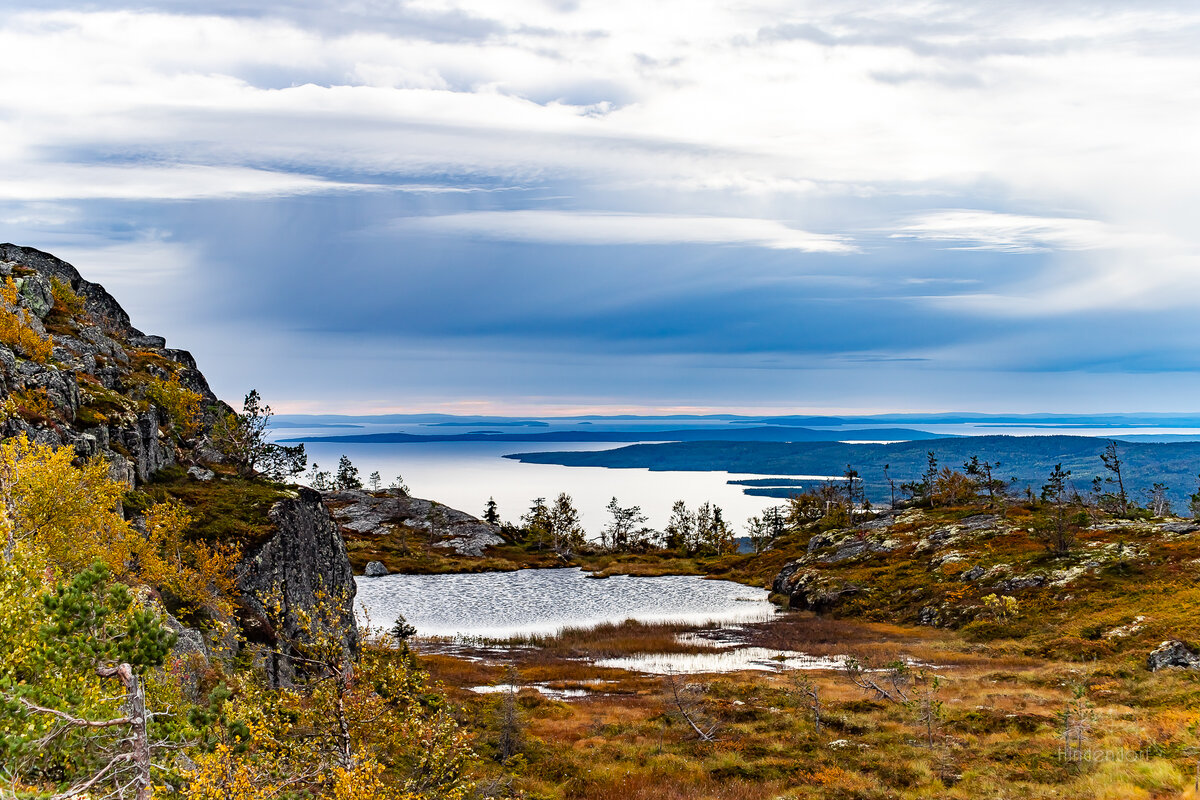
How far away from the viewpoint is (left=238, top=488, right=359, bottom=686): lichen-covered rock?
4400cm

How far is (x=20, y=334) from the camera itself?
175 ft

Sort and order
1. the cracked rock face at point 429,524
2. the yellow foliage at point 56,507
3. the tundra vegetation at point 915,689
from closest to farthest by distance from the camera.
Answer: the yellow foliage at point 56,507
the tundra vegetation at point 915,689
the cracked rock face at point 429,524

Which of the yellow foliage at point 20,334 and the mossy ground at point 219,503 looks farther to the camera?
the yellow foliage at point 20,334

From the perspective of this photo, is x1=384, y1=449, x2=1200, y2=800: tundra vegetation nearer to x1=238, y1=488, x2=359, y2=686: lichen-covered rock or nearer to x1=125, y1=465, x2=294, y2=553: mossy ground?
x1=238, y1=488, x2=359, y2=686: lichen-covered rock

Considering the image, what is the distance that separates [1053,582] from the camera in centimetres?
7800

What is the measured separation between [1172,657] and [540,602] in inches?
3315

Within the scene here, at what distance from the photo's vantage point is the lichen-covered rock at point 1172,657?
4524 cm

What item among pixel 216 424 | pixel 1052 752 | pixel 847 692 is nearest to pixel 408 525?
pixel 216 424

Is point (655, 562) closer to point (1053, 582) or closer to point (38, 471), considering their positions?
point (1053, 582)

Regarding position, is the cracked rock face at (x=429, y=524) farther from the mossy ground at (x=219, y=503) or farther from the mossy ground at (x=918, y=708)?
the mossy ground at (x=219, y=503)

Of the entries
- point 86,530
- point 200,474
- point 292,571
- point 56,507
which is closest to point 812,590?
point 292,571

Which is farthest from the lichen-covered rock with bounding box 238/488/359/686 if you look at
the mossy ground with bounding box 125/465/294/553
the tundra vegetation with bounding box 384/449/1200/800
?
the tundra vegetation with bounding box 384/449/1200/800

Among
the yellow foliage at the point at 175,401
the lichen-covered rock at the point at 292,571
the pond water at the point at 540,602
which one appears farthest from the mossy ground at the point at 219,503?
the pond water at the point at 540,602

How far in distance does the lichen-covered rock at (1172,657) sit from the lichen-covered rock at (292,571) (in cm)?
5243
